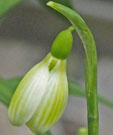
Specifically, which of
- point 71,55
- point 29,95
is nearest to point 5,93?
point 29,95

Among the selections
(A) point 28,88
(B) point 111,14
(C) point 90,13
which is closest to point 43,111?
(A) point 28,88

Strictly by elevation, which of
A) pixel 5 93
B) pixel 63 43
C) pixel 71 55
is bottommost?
pixel 71 55

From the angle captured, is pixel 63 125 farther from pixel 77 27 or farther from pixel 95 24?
pixel 77 27

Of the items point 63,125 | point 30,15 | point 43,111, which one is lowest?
point 63,125

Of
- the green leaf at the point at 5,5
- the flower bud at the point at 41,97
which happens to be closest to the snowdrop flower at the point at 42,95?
the flower bud at the point at 41,97

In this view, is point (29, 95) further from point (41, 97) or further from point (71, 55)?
point (71, 55)

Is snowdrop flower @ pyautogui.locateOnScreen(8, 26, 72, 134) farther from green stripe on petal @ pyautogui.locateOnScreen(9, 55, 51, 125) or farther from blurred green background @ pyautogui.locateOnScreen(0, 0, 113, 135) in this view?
blurred green background @ pyautogui.locateOnScreen(0, 0, 113, 135)

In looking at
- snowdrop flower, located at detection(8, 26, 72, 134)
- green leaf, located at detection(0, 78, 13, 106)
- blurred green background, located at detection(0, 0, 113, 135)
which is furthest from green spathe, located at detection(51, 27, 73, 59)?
blurred green background, located at detection(0, 0, 113, 135)
